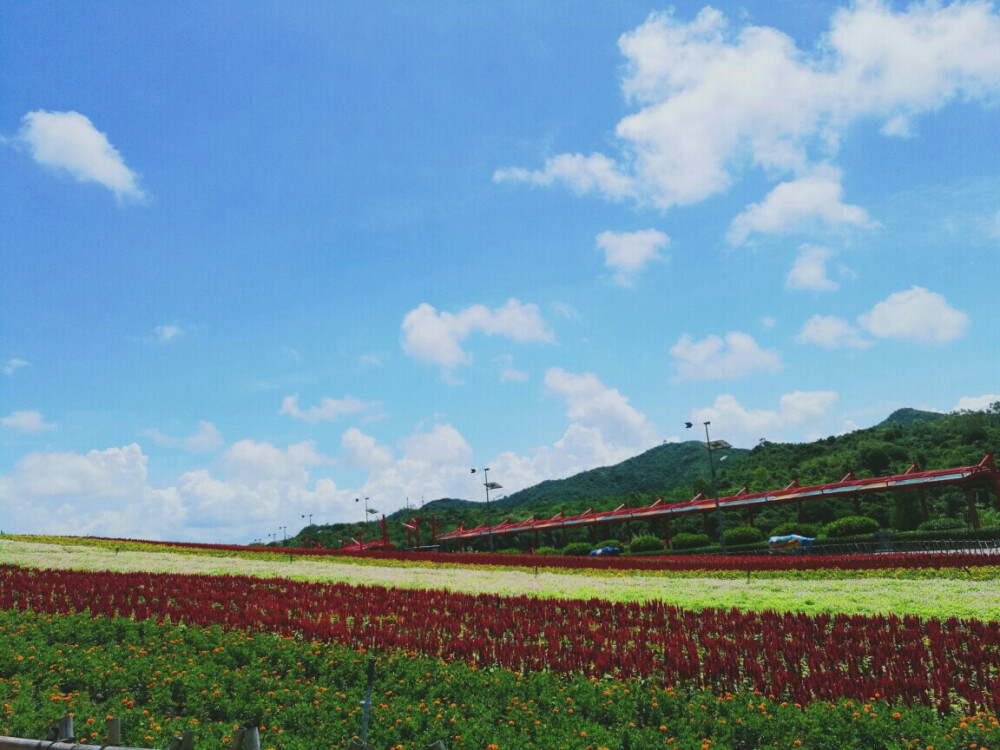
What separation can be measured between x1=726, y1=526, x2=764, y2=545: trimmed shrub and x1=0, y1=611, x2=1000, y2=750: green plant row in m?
35.7

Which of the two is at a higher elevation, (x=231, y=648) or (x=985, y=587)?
(x=231, y=648)

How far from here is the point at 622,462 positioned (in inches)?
5694

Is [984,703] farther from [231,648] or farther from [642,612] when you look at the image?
[231,648]

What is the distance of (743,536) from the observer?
4156 cm

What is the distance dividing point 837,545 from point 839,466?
41779 mm

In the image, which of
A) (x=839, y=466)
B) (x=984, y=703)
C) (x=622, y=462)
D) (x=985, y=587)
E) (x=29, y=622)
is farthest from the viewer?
(x=622, y=462)

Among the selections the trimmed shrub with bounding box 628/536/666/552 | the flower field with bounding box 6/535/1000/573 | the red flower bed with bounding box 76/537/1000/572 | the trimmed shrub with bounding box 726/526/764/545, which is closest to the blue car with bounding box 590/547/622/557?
the trimmed shrub with bounding box 628/536/666/552

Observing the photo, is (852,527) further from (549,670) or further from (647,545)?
(549,670)

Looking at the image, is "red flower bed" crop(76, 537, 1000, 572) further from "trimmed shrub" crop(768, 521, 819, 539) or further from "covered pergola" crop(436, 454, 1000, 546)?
"trimmed shrub" crop(768, 521, 819, 539)

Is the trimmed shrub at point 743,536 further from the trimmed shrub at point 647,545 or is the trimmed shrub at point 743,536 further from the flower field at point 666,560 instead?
the flower field at point 666,560

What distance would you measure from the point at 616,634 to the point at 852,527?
104 ft

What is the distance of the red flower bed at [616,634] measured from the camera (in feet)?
26.7

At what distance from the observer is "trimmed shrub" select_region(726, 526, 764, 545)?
4103 cm

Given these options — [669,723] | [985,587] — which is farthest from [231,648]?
[985,587]
